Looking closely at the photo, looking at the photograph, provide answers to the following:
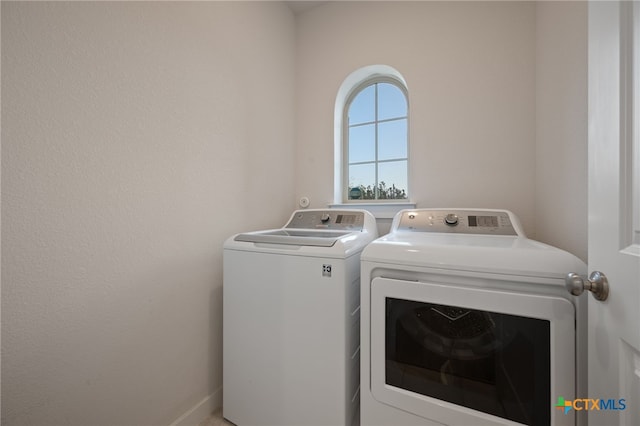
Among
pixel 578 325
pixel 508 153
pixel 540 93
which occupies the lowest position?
pixel 578 325

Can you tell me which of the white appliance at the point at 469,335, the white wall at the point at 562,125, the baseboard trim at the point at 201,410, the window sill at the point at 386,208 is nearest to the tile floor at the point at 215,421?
the baseboard trim at the point at 201,410

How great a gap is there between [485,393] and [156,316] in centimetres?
128

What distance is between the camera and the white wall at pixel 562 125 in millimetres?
917

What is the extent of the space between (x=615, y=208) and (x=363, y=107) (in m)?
1.79

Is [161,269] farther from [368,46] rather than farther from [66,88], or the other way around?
[368,46]

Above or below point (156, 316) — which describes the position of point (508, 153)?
above

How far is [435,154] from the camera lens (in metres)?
1.61

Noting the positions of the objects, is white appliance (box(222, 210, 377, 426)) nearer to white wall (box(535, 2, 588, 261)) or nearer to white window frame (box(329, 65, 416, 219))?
white window frame (box(329, 65, 416, 219))

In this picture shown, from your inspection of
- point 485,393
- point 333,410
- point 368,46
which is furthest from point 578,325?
point 368,46

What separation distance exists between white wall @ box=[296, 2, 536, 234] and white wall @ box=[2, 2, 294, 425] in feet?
2.77

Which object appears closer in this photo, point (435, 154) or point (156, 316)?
point (156, 316)

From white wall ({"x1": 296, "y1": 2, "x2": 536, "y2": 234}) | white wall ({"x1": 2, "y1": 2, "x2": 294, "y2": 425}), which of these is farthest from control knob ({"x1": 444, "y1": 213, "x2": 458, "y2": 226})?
white wall ({"x1": 2, "y1": 2, "x2": 294, "y2": 425})

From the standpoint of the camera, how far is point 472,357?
80cm

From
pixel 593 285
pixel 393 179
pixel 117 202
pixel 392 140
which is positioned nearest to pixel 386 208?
pixel 393 179
